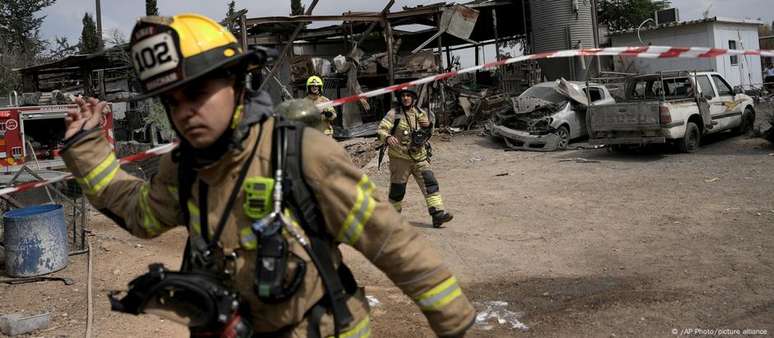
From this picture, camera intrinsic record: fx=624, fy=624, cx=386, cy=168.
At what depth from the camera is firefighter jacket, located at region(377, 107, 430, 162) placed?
7.71 meters

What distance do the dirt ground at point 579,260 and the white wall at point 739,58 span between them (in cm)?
1356

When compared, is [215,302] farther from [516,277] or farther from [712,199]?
[712,199]

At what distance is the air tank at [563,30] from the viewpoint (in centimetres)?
2127

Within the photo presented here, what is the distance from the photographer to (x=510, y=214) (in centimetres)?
841

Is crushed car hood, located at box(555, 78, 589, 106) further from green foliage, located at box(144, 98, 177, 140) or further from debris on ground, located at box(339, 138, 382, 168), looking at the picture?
green foliage, located at box(144, 98, 177, 140)

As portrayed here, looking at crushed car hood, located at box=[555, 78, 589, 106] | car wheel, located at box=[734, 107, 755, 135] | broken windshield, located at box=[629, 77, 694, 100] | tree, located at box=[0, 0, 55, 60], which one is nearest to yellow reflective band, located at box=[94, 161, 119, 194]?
broken windshield, located at box=[629, 77, 694, 100]

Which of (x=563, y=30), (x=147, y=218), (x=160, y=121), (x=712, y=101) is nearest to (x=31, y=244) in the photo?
(x=147, y=218)

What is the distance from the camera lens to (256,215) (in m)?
1.76

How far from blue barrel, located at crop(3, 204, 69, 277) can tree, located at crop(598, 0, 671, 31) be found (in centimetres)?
2736

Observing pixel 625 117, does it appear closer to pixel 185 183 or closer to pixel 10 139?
pixel 10 139

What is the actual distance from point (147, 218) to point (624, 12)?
30.4 m

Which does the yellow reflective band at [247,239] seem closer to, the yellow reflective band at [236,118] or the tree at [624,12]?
the yellow reflective band at [236,118]

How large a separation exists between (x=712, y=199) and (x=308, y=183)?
820 cm

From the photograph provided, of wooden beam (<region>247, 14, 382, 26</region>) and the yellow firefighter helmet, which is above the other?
wooden beam (<region>247, 14, 382, 26</region>)
